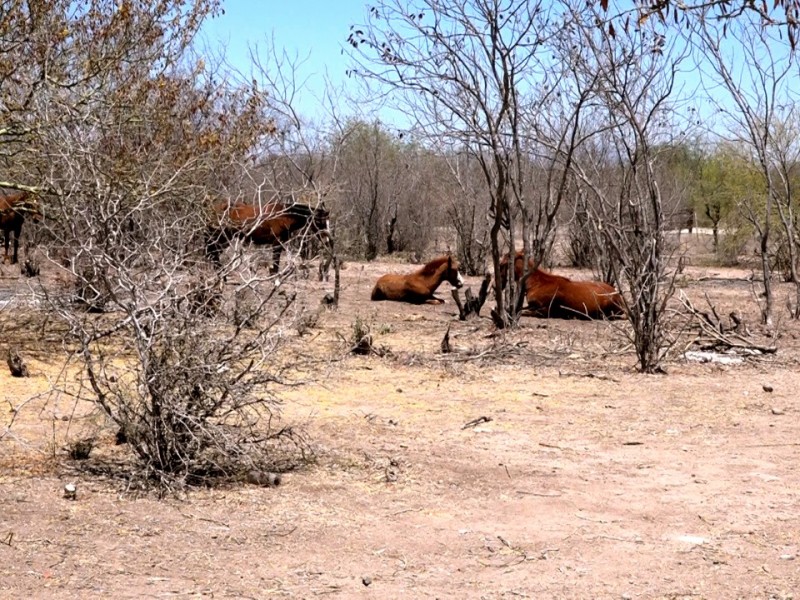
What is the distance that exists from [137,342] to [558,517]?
246cm

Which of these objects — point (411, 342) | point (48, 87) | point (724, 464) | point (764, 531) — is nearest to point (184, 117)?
point (48, 87)

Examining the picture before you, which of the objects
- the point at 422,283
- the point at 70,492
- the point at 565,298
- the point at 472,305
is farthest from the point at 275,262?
the point at 422,283

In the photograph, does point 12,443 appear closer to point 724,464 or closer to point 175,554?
point 175,554

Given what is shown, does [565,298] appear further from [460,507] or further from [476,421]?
[460,507]

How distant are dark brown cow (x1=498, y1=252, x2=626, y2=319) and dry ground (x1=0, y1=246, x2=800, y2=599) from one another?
522cm

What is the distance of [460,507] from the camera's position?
19.7ft

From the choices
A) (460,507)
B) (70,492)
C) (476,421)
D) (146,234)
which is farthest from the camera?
(476,421)

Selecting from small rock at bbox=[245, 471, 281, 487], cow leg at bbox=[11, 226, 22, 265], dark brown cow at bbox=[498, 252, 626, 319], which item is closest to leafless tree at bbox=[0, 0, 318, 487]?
small rock at bbox=[245, 471, 281, 487]

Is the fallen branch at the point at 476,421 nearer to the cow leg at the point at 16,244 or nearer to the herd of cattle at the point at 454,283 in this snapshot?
the herd of cattle at the point at 454,283

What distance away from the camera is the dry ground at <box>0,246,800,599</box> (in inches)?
190

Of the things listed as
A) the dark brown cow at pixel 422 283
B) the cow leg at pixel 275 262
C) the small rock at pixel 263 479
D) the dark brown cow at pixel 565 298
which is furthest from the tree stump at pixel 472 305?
the small rock at pixel 263 479

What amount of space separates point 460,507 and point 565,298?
374 inches

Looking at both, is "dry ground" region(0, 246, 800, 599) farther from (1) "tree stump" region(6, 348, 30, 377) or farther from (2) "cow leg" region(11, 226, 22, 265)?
(2) "cow leg" region(11, 226, 22, 265)

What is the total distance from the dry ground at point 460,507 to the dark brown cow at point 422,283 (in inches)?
291
